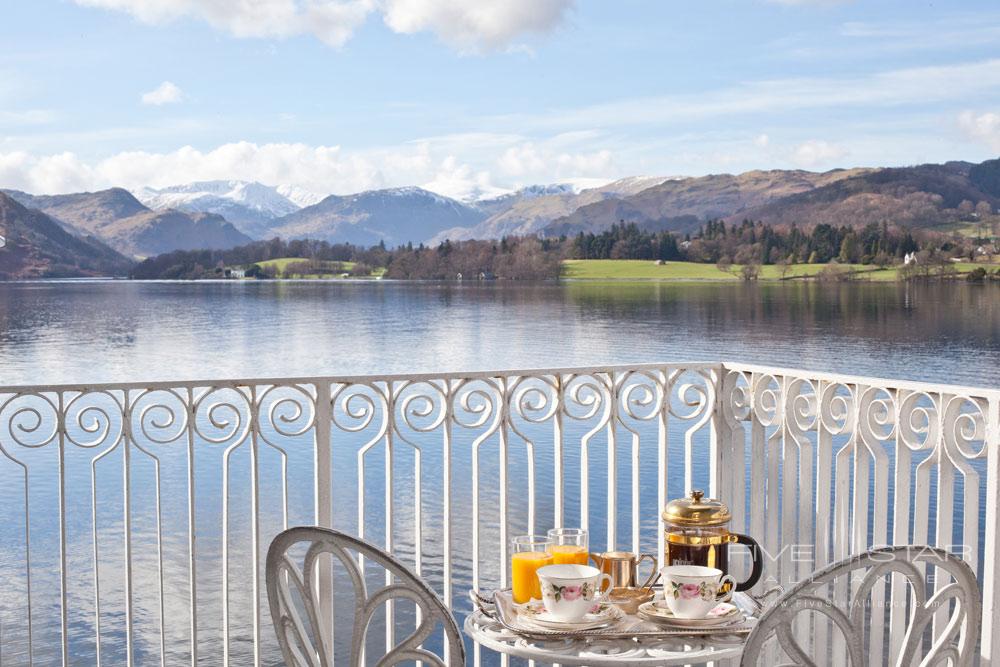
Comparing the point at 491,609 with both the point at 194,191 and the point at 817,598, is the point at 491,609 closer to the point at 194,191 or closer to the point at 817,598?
the point at 817,598

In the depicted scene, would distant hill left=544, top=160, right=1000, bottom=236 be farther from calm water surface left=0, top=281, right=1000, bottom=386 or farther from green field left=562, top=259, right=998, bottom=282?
calm water surface left=0, top=281, right=1000, bottom=386

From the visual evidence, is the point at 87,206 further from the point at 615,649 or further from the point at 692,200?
the point at 615,649

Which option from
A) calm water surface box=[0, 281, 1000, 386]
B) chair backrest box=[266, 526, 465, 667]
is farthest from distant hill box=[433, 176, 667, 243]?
chair backrest box=[266, 526, 465, 667]

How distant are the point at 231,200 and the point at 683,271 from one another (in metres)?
31.8

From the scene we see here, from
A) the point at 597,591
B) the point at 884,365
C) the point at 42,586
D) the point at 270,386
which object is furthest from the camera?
the point at 884,365

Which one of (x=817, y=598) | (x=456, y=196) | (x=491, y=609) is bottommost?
(x=491, y=609)

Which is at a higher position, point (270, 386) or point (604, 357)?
point (270, 386)

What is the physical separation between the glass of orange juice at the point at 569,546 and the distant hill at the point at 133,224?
2293 inches

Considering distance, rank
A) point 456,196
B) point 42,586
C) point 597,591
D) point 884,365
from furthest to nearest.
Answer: point 456,196
point 884,365
point 42,586
point 597,591

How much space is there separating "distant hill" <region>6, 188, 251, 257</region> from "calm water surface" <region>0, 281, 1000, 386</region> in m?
5.35

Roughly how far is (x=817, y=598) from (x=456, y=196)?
205 feet

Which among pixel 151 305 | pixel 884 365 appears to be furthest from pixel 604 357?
pixel 151 305

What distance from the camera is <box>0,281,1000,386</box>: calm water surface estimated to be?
105ft

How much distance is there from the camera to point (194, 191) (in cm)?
6378
